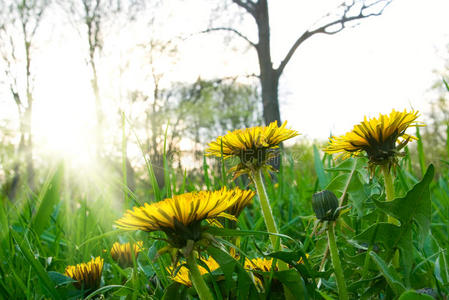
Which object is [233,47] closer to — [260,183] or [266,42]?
[266,42]

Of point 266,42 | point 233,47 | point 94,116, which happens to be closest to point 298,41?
point 266,42

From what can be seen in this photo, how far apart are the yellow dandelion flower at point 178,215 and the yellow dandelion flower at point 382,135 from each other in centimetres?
27

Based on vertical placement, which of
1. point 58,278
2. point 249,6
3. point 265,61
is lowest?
point 58,278

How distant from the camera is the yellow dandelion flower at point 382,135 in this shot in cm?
56

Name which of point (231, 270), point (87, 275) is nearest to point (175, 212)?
point (231, 270)

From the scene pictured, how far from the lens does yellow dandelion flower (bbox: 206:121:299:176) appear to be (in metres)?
0.59

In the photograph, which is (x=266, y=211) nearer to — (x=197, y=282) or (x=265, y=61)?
(x=197, y=282)

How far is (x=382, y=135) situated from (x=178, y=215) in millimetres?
363

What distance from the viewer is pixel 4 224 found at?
1.07 m

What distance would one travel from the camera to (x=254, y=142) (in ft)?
1.94

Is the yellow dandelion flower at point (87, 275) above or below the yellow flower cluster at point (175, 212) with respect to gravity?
below

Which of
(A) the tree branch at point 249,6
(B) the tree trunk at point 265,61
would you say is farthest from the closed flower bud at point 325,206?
(A) the tree branch at point 249,6

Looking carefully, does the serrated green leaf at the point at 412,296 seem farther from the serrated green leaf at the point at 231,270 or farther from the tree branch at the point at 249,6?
the tree branch at the point at 249,6

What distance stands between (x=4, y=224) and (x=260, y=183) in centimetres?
90
